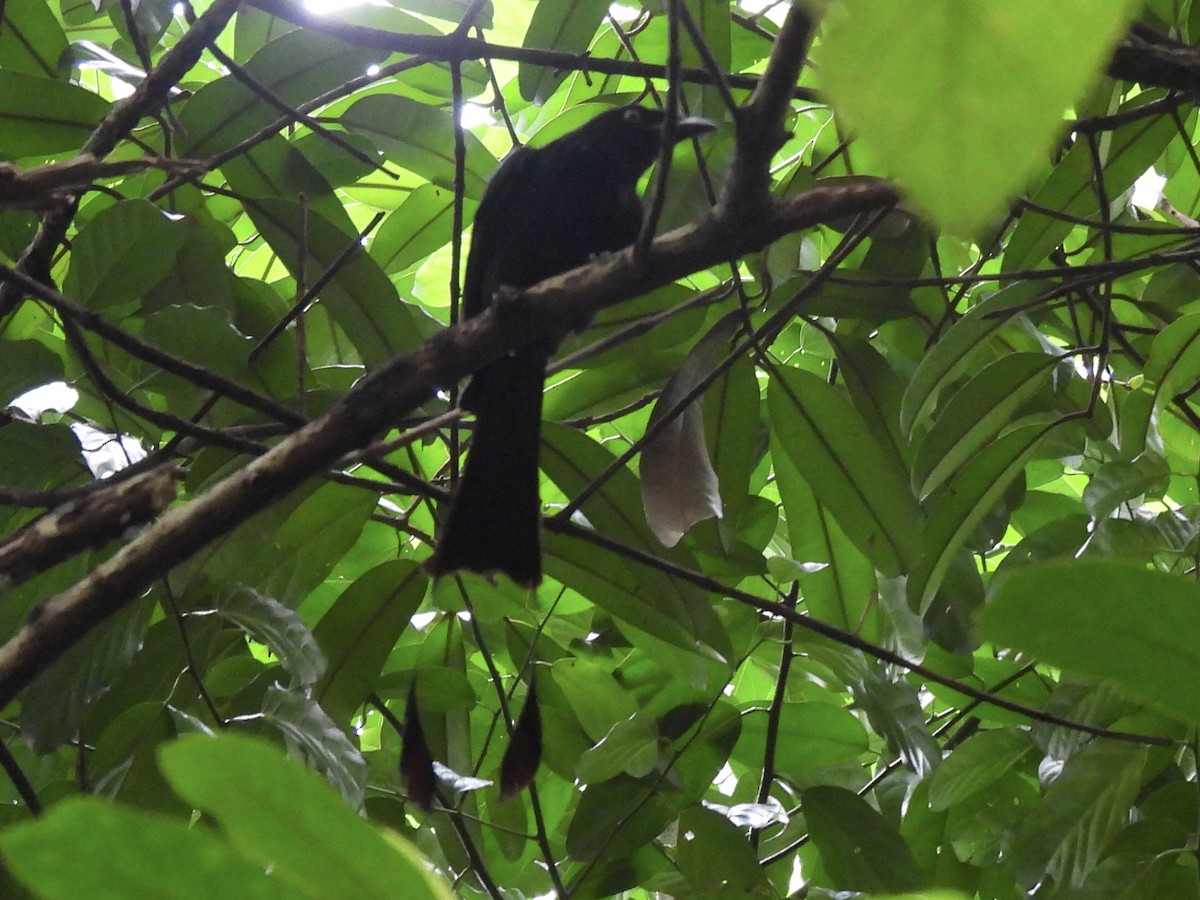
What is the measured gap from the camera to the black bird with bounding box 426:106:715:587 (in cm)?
164

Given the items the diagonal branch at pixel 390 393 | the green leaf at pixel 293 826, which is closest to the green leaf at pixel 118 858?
the green leaf at pixel 293 826

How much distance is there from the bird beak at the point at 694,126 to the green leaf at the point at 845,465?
37 cm

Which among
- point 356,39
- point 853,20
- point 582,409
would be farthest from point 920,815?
point 853,20

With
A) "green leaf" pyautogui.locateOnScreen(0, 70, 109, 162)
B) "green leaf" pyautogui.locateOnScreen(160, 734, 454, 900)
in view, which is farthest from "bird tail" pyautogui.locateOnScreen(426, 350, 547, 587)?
"green leaf" pyautogui.locateOnScreen(160, 734, 454, 900)

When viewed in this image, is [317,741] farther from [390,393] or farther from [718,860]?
[718,860]

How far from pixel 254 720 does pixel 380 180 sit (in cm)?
113

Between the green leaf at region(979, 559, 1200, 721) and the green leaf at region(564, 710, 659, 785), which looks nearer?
the green leaf at region(979, 559, 1200, 721)

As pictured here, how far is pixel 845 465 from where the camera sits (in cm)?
172

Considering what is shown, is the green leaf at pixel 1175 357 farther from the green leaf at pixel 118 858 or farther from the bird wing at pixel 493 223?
the green leaf at pixel 118 858

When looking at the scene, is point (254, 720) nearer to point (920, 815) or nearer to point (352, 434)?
point (352, 434)

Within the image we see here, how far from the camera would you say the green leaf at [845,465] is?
1.69m

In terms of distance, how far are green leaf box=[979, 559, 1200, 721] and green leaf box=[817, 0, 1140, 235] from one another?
0.15 m

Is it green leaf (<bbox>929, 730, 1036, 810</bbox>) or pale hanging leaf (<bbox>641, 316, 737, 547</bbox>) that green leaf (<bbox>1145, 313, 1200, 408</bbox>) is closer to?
pale hanging leaf (<bbox>641, 316, 737, 547</bbox>)

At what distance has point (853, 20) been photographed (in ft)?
0.81
